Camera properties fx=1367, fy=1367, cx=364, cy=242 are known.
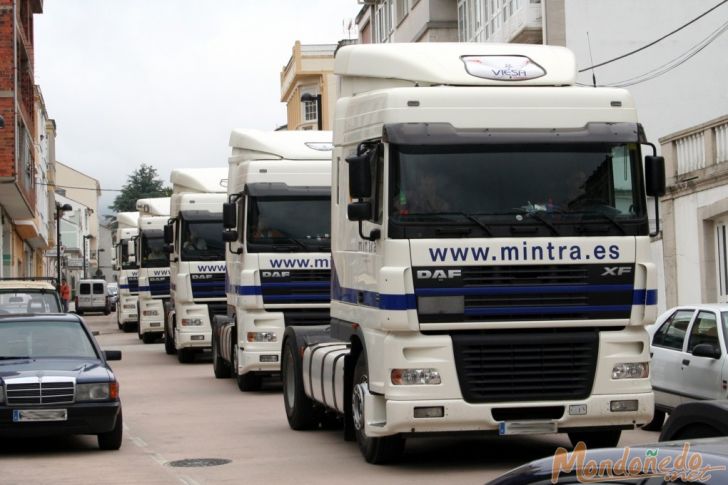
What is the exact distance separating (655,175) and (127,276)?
36.2 meters

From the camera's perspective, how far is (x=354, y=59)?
13.4 m

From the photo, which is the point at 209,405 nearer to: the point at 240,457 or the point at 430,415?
the point at 240,457

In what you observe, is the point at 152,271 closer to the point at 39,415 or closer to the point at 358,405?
the point at 39,415

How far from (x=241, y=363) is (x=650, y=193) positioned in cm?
977

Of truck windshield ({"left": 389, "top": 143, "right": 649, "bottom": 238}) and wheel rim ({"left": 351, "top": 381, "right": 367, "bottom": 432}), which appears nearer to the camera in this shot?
truck windshield ({"left": 389, "top": 143, "right": 649, "bottom": 238})

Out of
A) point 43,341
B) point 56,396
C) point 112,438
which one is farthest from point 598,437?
point 43,341

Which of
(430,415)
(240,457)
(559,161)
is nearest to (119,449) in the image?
(240,457)

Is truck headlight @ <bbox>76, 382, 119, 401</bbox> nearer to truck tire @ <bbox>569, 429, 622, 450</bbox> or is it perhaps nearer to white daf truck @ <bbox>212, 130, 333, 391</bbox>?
truck tire @ <bbox>569, 429, 622, 450</bbox>

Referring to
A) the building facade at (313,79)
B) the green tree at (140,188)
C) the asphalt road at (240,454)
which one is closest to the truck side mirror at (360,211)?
the asphalt road at (240,454)

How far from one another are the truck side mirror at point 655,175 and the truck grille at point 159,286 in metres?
25.6

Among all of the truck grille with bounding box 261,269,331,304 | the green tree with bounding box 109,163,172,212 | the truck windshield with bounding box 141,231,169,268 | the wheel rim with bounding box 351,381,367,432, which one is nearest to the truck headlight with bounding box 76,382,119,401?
the wheel rim with bounding box 351,381,367,432

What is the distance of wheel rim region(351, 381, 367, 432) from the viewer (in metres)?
12.5

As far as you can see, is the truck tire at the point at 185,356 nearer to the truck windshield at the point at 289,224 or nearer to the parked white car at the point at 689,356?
the truck windshield at the point at 289,224

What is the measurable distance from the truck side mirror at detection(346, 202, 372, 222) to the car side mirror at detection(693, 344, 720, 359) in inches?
142
